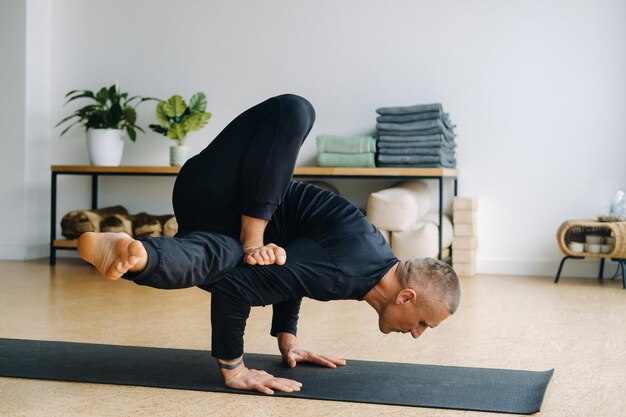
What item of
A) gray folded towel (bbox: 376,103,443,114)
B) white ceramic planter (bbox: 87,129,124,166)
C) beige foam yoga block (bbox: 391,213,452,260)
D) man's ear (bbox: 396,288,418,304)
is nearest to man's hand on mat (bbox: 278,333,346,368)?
man's ear (bbox: 396,288,418,304)

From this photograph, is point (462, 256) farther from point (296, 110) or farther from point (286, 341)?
point (296, 110)

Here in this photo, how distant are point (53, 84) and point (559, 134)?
316 centimetres

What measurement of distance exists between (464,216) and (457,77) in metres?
0.81

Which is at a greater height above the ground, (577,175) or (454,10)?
(454,10)

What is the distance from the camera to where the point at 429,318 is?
1.86 meters

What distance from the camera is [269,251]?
6.16 ft

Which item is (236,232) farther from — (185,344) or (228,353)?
(185,344)

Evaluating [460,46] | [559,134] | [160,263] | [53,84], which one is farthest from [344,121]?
[160,263]

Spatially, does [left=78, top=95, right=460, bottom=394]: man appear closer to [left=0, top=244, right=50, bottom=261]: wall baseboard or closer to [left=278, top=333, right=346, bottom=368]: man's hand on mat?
[left=278, top=333, right=346, bottom=368]: man's hand on mat

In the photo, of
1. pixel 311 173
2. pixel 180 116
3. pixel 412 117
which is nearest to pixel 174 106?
pixel 180 116

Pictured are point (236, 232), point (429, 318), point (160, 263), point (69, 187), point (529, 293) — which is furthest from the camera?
point (69, 187)

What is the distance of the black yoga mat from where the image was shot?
1.84m

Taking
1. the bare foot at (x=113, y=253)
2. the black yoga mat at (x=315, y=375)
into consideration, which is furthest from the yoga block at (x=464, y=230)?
the bare foot at (x=113, y=253)

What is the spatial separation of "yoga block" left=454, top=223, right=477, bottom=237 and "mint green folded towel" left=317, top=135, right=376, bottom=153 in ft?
2.09
